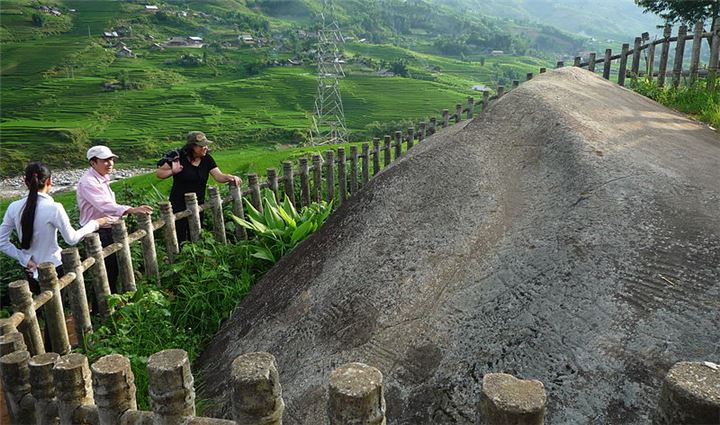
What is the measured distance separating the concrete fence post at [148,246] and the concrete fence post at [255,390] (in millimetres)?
3916

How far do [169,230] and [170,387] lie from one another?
386cm

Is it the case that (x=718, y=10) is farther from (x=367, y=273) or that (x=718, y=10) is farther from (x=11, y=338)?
(x=11, y=338)

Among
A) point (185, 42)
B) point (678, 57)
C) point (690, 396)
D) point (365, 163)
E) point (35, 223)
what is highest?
point (185, 42)

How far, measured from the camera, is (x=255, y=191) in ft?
23.4

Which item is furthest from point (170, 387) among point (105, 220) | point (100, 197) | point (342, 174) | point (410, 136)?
point (410, 136)

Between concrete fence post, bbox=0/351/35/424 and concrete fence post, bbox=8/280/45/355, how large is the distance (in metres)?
0.89

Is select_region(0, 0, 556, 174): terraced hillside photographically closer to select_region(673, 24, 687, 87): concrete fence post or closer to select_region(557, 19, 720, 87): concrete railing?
select_region(557, 19, 720, 87): concrete railing

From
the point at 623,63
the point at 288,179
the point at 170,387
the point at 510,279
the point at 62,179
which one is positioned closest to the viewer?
the point at 170,387

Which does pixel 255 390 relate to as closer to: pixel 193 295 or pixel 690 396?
pixel 690 396

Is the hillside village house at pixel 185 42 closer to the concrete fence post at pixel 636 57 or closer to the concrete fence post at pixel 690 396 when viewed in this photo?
the concrete fence post at pixel 636 57

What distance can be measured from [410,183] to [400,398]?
1957mm

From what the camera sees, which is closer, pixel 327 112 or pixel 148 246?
pixel 148 246

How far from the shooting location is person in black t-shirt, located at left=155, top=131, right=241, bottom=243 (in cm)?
634

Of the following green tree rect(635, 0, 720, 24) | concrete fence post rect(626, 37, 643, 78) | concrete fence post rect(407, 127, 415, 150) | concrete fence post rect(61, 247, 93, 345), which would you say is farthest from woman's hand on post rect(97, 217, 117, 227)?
green tree rect(635, 0, 720, 24)
